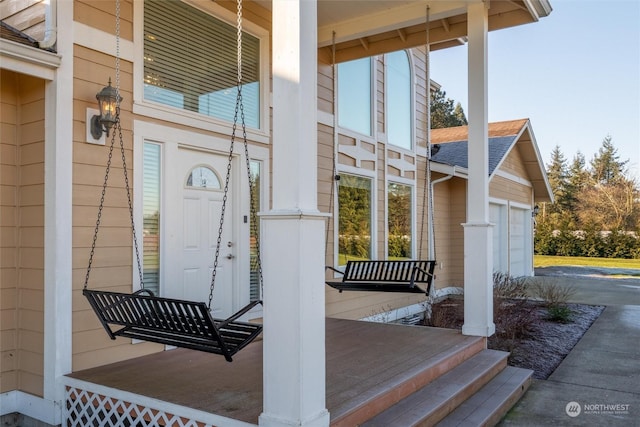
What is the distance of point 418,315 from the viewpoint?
26.3 feet

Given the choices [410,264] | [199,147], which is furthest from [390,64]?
[199,147]

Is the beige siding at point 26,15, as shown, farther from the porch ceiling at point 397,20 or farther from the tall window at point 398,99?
the tall window at point 398,99

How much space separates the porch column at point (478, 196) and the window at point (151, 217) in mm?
2879

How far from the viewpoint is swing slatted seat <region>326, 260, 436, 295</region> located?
15.1 feet

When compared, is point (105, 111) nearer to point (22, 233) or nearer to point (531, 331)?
point (22, 233)

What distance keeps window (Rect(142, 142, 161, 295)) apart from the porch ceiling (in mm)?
2172

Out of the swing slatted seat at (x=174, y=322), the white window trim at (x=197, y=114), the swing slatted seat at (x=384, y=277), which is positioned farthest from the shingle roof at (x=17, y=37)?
the swing slatted seat at (x=384, y=277)

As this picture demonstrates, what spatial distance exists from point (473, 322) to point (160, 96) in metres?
3.56

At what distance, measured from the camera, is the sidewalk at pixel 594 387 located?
3502mm

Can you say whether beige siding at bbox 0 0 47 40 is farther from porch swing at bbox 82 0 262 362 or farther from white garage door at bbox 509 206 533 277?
white garage door at bbox 509 206 533 277

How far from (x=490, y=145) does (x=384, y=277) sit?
7.28 meters

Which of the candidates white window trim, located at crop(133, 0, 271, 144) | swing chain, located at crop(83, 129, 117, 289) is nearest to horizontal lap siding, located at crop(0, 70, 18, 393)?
swing chain, located at crop(83, 129, 117, 289)

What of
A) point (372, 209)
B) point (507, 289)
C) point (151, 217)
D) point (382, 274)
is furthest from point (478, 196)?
point (507, 289)

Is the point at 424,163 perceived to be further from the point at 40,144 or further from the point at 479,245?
the point at 40,144
